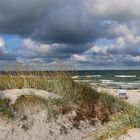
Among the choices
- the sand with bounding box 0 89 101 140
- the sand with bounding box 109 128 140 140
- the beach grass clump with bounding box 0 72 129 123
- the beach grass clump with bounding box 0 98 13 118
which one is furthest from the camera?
the beach grass clump with bounding box 0 72 129 123

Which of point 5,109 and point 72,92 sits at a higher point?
point 72,92

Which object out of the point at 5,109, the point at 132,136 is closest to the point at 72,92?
the point at 5,109

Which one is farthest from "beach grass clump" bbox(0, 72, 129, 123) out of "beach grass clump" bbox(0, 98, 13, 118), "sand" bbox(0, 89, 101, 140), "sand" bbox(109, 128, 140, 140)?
"sand" bbox(109, 128, 140, 140)

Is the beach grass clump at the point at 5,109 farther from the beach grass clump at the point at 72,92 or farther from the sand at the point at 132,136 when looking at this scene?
the sand at the point at 132,136

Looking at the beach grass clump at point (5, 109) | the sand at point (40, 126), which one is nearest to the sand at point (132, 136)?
the sand at point (40, 126)

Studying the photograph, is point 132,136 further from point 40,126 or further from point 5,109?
point 5,109

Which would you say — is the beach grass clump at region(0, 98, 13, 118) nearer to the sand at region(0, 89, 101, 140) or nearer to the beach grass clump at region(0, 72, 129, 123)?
the sand at region(0, 89, 101, 140)

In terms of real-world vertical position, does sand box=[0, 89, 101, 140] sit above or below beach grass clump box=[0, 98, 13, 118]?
below

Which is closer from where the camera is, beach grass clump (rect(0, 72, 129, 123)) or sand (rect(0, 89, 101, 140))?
sand (rect(0, 89, 101, 140))

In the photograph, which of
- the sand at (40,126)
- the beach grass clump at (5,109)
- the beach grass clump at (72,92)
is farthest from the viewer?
the beach grass clump at (72,92)

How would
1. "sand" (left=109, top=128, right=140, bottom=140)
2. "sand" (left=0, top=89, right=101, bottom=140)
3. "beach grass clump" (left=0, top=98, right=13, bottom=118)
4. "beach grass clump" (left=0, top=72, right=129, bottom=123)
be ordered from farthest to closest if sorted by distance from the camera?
1. "beach grass clump" (left=0, top=72, right=129, bottom=123)
2. "beach grass clump" (left=0, top=98, right=13, bottom=118)
3. "sand" (left=0, top=89, right=101, bottom=140)
4. "sand" (left=109, top=128, right=140, bottom=140)

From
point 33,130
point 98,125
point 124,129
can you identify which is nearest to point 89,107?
point 98,125

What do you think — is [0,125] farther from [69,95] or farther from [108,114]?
[108,114]

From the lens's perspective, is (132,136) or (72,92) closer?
(132,136)
